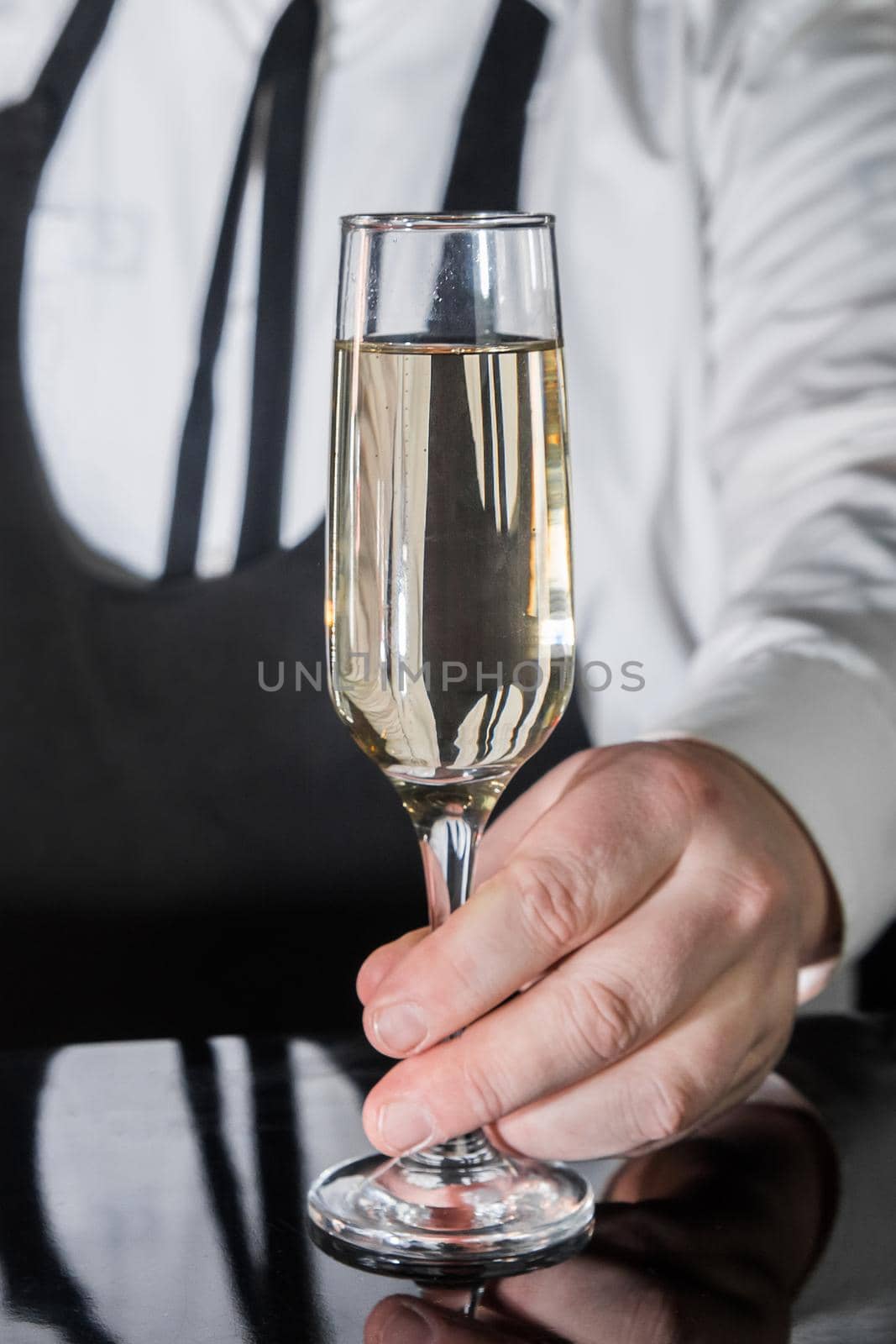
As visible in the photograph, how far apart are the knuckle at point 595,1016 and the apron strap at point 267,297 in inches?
21.1

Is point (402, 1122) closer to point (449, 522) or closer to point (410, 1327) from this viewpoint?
point (410, 1327)

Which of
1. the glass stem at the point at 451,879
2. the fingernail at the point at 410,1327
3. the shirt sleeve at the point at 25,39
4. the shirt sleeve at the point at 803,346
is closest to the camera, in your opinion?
the fingernail at the point at 410,1327

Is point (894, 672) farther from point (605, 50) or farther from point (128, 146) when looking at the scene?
point (128, 146)

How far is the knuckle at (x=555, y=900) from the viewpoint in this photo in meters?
0.49

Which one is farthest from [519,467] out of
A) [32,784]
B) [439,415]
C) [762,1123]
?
[32,784]

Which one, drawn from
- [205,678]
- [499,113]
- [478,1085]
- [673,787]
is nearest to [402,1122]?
[478,1085]

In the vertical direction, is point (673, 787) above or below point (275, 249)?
below

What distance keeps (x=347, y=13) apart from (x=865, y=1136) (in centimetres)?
77

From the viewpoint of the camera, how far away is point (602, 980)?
50 centimetres

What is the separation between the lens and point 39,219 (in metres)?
0.97

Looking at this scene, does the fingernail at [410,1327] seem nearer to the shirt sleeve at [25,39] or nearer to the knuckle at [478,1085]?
the knuckle at [478,1085]

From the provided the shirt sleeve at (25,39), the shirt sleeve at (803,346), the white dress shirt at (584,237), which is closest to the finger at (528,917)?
the shirt sleeve at (803,346)

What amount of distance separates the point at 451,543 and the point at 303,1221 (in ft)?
0.74

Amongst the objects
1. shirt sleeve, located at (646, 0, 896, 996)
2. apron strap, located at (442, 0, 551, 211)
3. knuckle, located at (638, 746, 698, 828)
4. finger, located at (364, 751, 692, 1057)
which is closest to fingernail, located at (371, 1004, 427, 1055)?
finger, located at (364, 751, 692, 1057)
